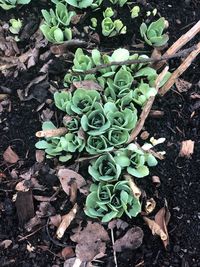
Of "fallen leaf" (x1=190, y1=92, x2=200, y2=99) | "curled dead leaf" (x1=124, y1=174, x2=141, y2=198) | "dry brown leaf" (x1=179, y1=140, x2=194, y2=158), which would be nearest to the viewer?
"curled dead leaf" (x1=124, y1=174, x2=141, y2=198)

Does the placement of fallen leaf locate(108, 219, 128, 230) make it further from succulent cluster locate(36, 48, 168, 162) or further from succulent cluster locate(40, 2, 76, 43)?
succulent cluster locate(40, 2, 76, 43)

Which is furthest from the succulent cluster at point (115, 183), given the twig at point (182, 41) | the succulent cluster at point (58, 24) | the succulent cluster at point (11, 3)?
the succulent cluster at point (11, 3)

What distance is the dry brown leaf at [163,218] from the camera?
2.18 m

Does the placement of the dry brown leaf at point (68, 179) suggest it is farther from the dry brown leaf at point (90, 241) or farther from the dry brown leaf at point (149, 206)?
the dry brown leaf at point (149, 206)

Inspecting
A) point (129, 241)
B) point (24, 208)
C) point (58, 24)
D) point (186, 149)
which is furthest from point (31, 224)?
point (58, 24)

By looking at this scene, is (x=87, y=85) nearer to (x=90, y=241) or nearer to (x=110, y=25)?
(x=110, y=25)

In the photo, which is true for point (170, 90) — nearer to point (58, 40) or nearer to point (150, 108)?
point (150, 108)

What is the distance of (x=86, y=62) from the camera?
236 centimetres

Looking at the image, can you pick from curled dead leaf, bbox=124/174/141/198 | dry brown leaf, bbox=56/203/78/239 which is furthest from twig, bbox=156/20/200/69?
dry brown leaf, bbox=56/203/78/239

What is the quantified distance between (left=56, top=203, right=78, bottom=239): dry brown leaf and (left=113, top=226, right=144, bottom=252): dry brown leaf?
201 mm

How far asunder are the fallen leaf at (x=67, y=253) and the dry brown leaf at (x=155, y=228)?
0.32 meters

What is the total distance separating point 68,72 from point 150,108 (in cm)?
39

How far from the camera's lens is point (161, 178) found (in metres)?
2.27

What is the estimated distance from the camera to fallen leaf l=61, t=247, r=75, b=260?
2154 mm
